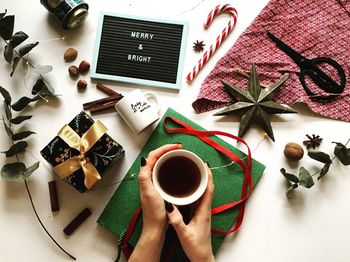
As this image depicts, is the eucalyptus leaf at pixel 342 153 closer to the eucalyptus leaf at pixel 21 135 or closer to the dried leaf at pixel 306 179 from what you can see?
the dried leaf at pixel 306 179

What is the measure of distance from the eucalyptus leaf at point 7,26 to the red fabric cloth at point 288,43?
555mm

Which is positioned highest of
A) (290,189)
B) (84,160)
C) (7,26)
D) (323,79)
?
(7,26)

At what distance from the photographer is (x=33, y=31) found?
3.83 ft

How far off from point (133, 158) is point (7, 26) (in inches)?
20.0

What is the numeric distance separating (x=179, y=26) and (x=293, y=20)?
0.33 m

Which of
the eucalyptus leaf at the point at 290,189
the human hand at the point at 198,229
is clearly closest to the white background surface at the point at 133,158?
the eucalyptus leaf at the point at 290,189

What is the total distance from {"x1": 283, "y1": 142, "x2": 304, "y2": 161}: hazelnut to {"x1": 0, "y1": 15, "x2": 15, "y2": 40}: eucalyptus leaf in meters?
0.84

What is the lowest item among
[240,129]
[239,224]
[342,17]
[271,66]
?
[239,224]

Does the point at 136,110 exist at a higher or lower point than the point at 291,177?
higher

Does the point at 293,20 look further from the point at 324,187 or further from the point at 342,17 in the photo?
the point at 324,187

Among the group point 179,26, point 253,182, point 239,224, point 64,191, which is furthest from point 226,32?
point 64,191

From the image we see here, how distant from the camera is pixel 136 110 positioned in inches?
41.3

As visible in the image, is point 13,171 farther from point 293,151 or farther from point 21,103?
Answer: point 293,151

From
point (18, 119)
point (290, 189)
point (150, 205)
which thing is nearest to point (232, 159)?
point (290, 189)
